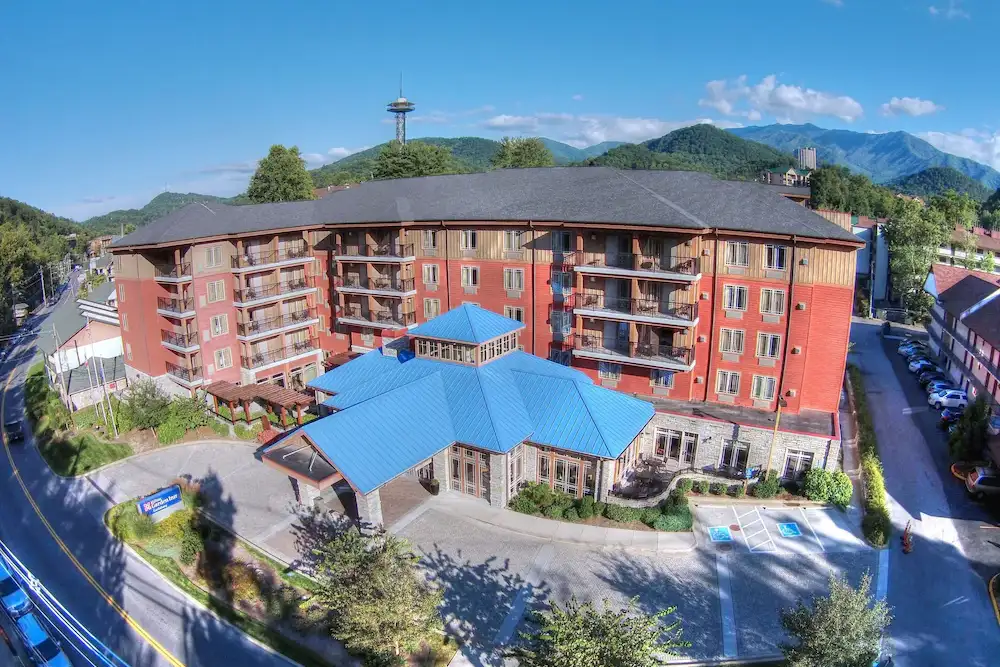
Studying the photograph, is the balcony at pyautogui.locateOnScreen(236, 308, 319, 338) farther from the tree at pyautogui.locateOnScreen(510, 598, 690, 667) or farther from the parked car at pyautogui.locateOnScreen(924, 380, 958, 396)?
the parked car at pyautogui.locateOnScreen(924, 380, 958, 396)

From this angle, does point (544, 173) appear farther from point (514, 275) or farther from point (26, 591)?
point (26, 591)

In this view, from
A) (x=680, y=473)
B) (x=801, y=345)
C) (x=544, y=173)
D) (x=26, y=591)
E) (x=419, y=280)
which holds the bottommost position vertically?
(x=26, y=591)

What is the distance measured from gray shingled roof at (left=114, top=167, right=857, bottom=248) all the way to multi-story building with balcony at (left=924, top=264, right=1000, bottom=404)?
18.0 meters

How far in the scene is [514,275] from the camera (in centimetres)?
4125

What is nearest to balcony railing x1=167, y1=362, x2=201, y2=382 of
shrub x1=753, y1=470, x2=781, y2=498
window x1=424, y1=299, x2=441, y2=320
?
window x1=424, y1=299, x2=441, y2=320

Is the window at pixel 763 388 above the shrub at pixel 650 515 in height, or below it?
above

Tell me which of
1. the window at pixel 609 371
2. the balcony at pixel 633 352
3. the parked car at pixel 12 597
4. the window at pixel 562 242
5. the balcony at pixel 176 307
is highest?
the window at pixel 562 242

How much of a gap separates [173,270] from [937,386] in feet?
184

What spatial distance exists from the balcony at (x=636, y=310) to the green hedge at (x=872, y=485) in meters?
11.9

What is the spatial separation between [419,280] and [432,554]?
914 inches

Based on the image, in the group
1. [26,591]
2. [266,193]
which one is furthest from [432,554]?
[266,193]

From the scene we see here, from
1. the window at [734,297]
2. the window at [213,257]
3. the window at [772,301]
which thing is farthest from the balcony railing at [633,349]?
the window at [213,257]

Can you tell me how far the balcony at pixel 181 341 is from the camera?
137 feet

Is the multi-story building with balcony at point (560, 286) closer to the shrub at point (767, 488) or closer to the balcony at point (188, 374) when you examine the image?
the balcony at point (188, 374)
